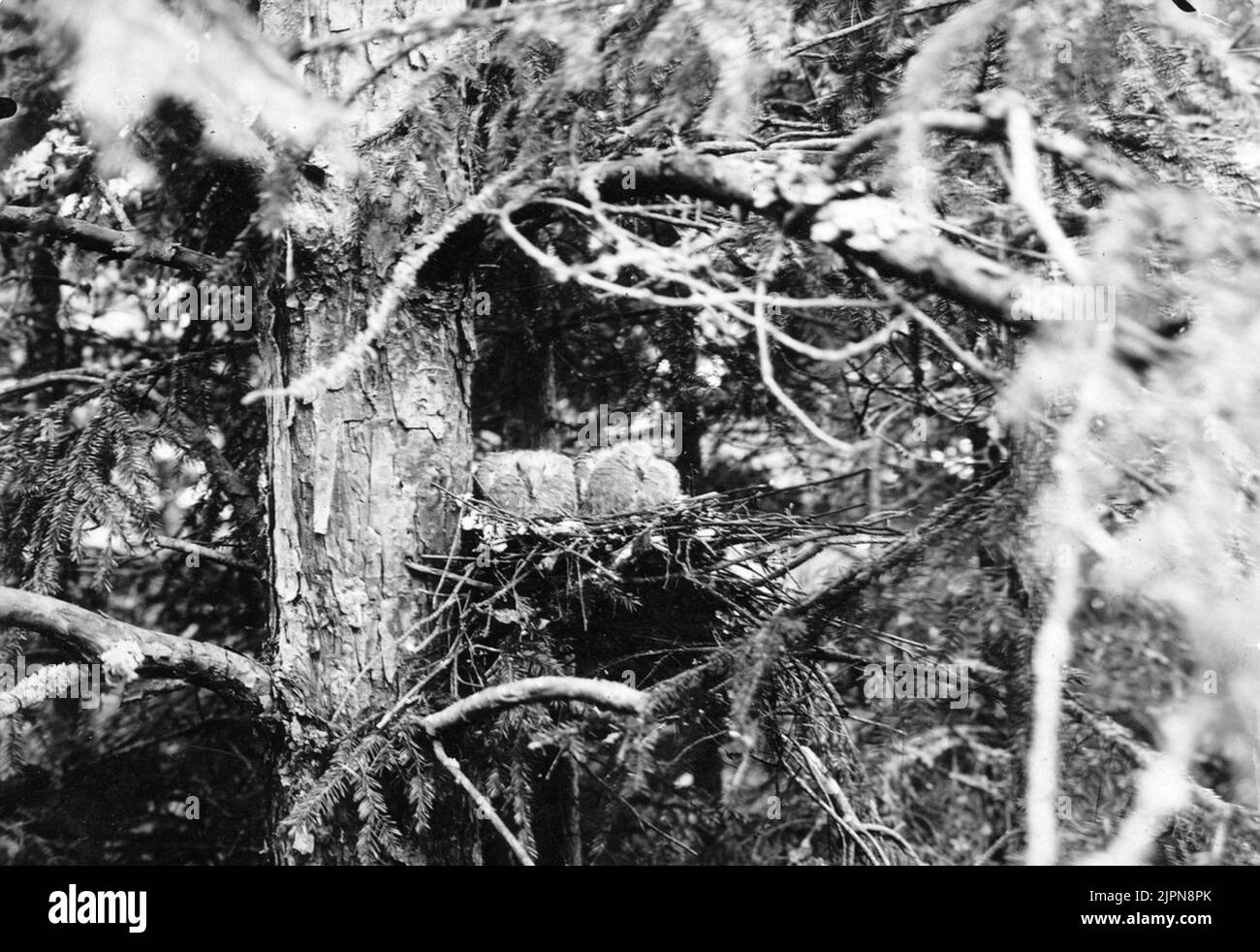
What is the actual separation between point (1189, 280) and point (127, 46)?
2.13 metres

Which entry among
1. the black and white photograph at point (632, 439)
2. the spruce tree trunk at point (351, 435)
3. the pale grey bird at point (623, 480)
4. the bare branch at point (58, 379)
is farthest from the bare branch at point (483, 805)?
the bare branch at point (58, 379)

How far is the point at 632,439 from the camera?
3824 mm

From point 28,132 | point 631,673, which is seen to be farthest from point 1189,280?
point 28,132

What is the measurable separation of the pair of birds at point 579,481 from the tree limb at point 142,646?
2.96 ft

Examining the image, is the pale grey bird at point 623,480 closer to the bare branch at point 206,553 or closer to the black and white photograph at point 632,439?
the black and white photograph at point 632,439

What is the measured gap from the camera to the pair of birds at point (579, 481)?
3.09 meters

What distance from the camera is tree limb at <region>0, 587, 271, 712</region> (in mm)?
2199

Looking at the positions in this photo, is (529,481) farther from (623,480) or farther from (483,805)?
(483,805)

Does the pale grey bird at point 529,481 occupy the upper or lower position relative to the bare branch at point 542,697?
upper

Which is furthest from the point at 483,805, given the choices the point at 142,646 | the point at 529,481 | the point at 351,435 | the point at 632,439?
the point at 632,439

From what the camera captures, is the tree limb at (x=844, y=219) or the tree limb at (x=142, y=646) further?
the tree limb at (x=142, y=646)

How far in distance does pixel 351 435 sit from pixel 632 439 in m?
1.45

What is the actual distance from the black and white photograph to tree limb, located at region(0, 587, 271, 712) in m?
0.01
